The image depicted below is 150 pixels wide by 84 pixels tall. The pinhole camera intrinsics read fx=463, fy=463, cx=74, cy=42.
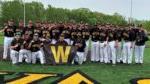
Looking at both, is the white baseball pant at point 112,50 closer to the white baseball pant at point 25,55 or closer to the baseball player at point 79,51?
the baseball player at point 79,51

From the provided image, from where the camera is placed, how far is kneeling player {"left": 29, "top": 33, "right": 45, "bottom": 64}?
19.1 metres

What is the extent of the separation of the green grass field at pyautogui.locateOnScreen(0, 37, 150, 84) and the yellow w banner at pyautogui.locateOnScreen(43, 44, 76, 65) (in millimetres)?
535

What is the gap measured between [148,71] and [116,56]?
2.91m

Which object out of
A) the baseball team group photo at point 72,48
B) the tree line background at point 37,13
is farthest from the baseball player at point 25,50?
the tree line background at point 37,13

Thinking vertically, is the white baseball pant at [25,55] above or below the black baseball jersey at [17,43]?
below

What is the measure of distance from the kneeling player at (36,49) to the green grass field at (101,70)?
48 centimetres

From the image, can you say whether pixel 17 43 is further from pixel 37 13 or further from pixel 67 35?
pixel 37 13

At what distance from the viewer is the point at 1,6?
270 ft

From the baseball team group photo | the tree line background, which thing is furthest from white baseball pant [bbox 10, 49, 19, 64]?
the tree line background

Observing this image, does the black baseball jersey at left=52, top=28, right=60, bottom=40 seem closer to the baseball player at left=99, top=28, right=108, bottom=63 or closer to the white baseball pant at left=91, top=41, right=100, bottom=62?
the white baseball pant at left=91, top=41, right=100, bottom=62

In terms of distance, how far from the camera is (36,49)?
1919 centimetres

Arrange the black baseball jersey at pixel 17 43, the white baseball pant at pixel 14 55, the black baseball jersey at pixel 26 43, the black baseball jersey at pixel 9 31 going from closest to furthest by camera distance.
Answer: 1. the white baseball pant at pixel 14 55
2. the black baseball jersey at pixel 17 43
3. the black baseball jersey at pixel 26 43
4. the black baseball jersey at pixel 9 31

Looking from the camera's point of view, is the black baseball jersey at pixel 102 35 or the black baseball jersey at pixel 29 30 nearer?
the black baseball jersey at pixel 29 30

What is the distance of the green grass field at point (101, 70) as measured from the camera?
15.2m
